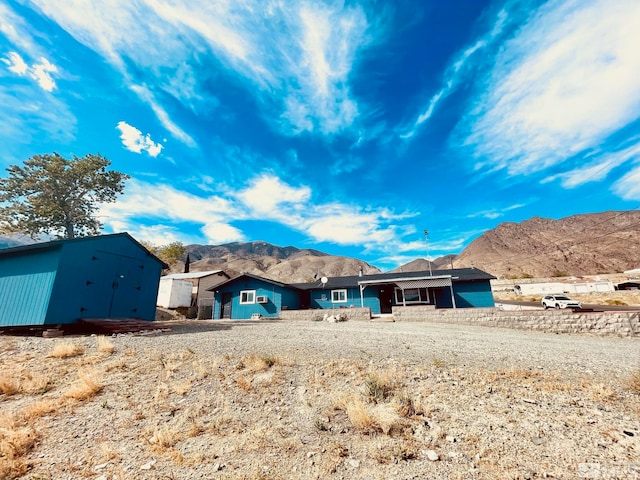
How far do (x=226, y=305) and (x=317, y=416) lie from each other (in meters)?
25.5

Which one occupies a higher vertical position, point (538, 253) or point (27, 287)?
A: point (538, 253)

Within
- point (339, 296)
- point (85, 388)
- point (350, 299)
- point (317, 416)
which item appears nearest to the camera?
point (317, 416)

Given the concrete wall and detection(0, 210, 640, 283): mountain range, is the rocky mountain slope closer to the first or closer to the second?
detection(0, 210, 640, 283): mountain range

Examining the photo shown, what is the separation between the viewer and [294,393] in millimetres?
5547

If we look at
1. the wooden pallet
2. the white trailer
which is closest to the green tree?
the white trailer

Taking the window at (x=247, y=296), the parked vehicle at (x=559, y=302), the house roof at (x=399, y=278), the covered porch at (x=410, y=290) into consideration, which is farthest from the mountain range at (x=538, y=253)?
the window at (x=247, y=296)

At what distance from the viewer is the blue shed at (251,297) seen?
2661 cm

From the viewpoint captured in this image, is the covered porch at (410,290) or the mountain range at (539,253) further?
the mountain range at (539,253)

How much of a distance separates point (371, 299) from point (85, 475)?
25.3m

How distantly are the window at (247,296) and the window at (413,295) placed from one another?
1406cm

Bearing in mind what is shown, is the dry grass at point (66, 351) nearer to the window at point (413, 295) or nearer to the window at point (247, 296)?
the window at point (247, 296)

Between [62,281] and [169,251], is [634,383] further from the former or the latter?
[169,251]

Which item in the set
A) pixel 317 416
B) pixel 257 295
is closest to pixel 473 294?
pixel 257 295

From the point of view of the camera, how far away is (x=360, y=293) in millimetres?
27688
